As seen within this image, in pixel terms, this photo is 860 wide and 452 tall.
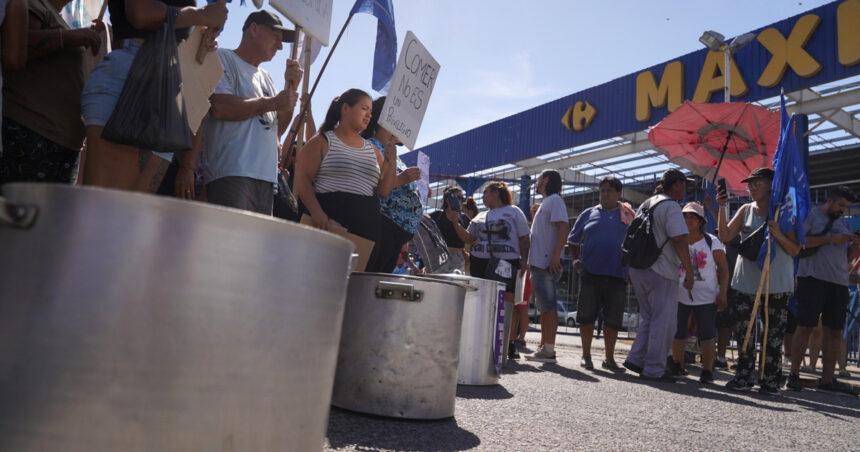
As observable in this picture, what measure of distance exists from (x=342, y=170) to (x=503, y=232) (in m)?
2.80

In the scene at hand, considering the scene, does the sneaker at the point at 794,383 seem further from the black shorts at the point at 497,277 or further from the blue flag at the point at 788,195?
the black shorts at the point at 497,277

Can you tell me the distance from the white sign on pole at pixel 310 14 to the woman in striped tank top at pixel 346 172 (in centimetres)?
41

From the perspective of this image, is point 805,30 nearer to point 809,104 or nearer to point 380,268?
point 809,104

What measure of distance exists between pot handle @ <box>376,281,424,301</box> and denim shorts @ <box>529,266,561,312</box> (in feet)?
12.2

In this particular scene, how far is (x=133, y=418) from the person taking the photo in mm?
1023

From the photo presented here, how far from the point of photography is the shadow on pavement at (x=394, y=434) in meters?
2.30

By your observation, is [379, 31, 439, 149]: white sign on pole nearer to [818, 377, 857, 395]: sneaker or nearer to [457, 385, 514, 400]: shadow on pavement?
[457, 385, 514, 400]: shadow on pavement

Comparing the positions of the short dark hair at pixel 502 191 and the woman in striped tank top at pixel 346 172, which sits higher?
the short dark hair at pixel 502 191

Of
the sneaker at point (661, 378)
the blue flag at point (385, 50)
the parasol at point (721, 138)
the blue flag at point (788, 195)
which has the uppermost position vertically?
the parasol at point (721, 138)

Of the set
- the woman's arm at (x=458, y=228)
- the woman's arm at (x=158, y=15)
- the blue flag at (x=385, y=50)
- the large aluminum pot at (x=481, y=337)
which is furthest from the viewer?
the woman's arm at (x=458, y=228)

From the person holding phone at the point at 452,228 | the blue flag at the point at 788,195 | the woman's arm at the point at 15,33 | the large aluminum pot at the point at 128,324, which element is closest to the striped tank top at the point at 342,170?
the woman's arm at the point at 15,33

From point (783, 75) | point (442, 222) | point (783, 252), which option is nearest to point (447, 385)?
point (783, 252)

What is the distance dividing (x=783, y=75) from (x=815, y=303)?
9.67m

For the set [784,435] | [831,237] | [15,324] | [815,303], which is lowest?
[784,435]
